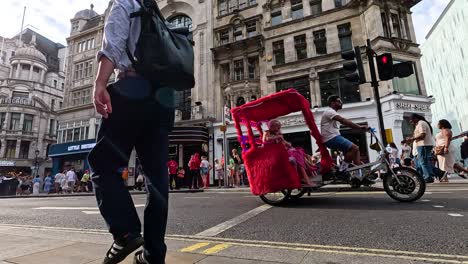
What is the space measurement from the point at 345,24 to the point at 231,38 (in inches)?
350

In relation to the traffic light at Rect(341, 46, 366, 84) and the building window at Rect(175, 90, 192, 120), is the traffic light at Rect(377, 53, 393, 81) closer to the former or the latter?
the traffic light at Rect(341, 46, 366, 84)

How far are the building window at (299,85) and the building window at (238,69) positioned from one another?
3347 millimetres

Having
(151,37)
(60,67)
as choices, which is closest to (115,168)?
(151,37)

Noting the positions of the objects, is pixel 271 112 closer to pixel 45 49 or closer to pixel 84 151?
pixel 84 151

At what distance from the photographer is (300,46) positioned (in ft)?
63.6

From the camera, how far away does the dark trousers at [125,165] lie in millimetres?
1544

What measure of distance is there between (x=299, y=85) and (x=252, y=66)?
14.3 feet

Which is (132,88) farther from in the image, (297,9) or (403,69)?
(297,9)

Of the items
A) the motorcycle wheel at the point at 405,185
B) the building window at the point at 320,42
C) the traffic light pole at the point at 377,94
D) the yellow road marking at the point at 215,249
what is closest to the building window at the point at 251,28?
the building window at the point at 320,42

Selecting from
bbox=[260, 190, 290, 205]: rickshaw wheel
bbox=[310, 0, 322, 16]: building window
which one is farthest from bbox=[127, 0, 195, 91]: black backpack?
bbox=[310, 0, 322, 16]: building window

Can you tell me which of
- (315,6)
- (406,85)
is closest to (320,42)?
(315,6)

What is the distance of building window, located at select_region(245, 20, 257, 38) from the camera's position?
21206mm

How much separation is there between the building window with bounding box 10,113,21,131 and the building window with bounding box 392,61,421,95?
52612 millimetres

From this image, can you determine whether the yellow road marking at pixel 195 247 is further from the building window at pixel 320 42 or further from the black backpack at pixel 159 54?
the building window at pixel 320 42
